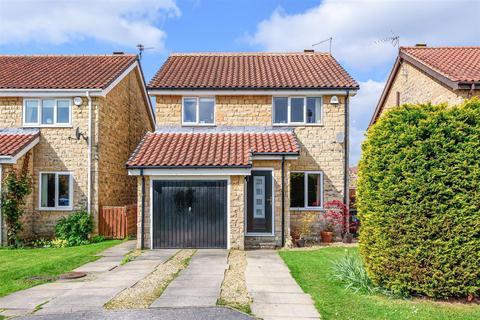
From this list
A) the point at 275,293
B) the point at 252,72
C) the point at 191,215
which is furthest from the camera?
the point at 252,72

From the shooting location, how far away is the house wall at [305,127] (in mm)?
A: 17062

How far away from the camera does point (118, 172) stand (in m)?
19.6

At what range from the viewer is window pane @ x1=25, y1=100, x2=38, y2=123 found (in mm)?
17484

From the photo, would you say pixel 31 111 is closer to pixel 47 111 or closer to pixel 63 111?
pixel 47 111

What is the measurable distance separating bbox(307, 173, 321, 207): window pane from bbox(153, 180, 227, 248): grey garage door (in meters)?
4.41

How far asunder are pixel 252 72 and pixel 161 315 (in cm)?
1431

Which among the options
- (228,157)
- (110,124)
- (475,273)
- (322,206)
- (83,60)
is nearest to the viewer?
(475,273)

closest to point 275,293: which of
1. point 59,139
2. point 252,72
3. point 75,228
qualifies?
point 75,228

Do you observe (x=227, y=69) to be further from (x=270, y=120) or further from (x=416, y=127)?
(x=416, y=127)

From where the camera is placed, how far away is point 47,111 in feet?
57.3

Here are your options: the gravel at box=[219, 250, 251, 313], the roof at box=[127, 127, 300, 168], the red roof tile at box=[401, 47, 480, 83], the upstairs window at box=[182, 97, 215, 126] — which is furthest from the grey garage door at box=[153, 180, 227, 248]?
the red roof tile at box=[401, 47, 480, 83]

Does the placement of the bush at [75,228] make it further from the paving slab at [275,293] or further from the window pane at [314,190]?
the window pane at [314,190]

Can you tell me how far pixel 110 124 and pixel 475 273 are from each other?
15.6 m

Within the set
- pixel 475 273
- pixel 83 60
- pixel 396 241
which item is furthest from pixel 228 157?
pixel 83 60
